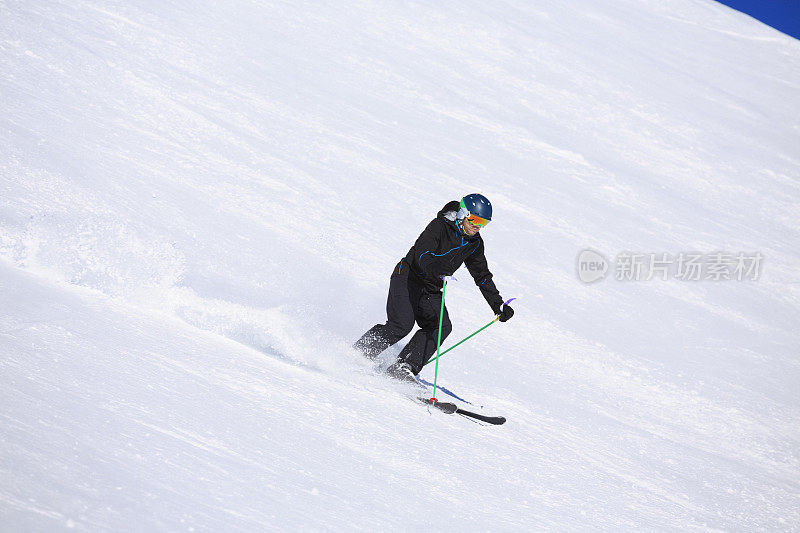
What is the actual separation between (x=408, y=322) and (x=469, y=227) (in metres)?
0.87

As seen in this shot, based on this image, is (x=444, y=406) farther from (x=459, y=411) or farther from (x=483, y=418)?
(x=483, y=418)

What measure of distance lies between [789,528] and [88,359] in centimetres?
463

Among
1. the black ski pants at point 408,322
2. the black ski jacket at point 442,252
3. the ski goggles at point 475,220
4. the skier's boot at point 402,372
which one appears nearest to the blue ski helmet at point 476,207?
the ski goggles at point 475,220

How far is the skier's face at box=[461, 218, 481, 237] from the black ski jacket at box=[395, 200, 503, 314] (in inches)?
2.0

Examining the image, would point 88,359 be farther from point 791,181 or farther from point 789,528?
point 791,181

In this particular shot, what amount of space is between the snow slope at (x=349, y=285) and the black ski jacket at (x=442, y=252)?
2.66 feet

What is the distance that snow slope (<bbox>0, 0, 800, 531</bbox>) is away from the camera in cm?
256

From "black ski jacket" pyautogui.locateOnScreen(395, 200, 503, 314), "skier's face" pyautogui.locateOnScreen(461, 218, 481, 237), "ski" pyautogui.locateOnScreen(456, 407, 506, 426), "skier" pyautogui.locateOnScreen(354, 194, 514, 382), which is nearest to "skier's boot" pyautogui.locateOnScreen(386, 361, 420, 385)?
"skier" pyautogui.locateOnScreen(354, 194, 514, 382)

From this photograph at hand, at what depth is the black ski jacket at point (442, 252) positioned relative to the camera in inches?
184

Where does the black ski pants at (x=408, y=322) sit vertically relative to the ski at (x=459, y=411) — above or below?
above

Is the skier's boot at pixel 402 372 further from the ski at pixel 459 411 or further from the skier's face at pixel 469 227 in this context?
the skier's face at pixel 469 227

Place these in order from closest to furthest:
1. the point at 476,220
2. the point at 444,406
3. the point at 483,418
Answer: the point at 444,406 → the point at 483,418 → the point at 476,220

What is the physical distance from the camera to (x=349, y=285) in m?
6.18

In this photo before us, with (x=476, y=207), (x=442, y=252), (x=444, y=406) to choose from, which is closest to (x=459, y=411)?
(x=444, y=406)
